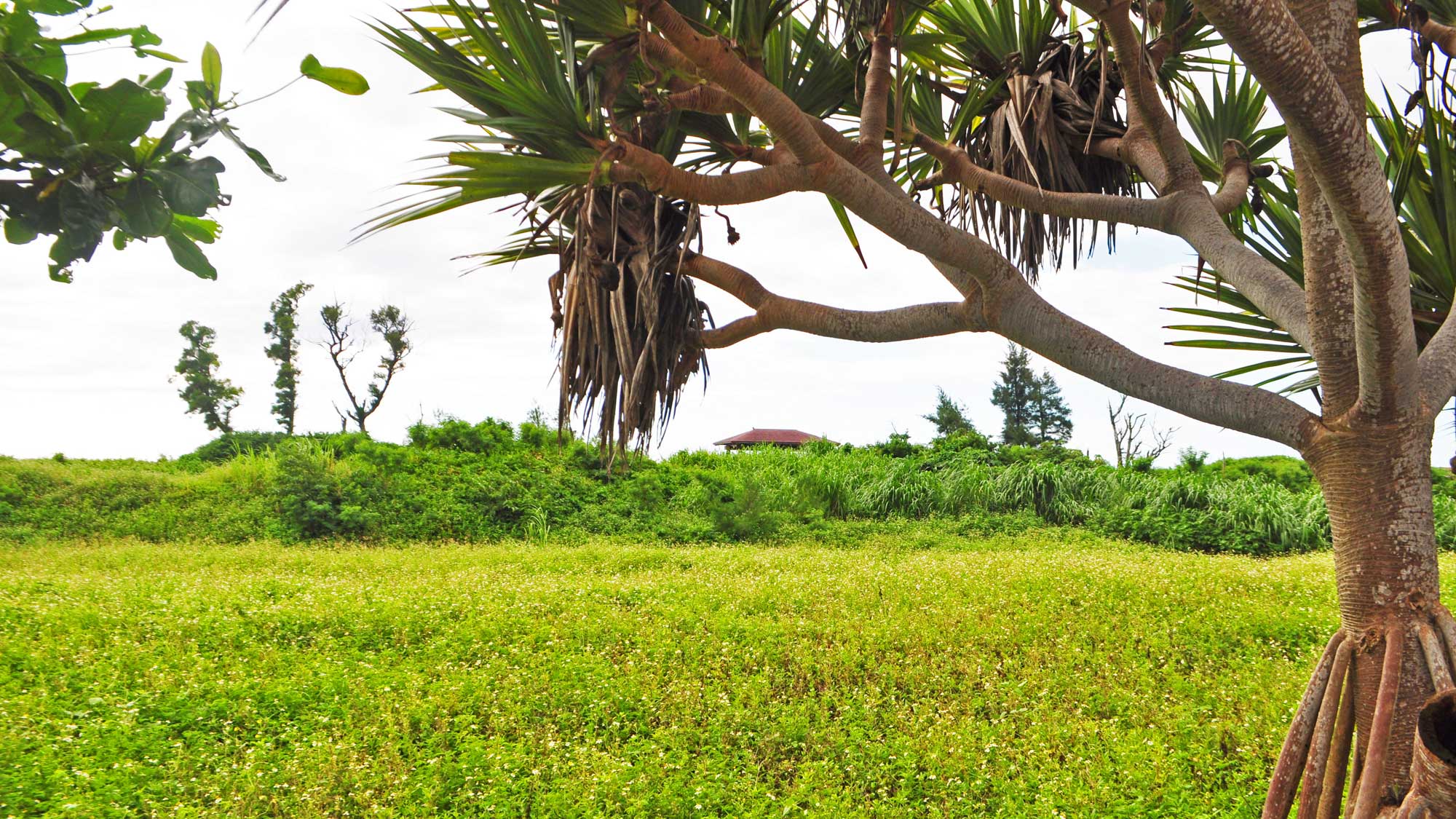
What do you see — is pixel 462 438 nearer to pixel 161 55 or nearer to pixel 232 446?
pixel 232 446

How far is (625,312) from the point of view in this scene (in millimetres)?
3035

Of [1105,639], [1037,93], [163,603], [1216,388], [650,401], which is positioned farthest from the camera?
[163,603]

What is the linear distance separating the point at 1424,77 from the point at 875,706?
13.1 feet

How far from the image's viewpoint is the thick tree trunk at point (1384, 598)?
2.46 metres

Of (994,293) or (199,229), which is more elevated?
(994,293)

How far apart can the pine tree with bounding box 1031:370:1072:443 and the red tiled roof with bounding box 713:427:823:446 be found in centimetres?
917

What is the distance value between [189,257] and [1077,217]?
3.50 m

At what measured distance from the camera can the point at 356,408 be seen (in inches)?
917

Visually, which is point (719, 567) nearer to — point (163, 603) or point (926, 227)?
point (163, 603)

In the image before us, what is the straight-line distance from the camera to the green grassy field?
165 inches

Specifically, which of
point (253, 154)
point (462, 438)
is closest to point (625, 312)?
point (253, 154)

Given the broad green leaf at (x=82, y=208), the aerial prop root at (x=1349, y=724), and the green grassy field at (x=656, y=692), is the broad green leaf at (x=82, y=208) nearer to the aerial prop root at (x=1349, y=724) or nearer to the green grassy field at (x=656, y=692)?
the aerial prop root at (x=1349, y=724)

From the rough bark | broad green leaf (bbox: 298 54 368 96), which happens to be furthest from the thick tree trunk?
broad green leaf (bbox: 298 54 368 96)

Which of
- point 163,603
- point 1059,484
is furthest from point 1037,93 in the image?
point 1059,484
